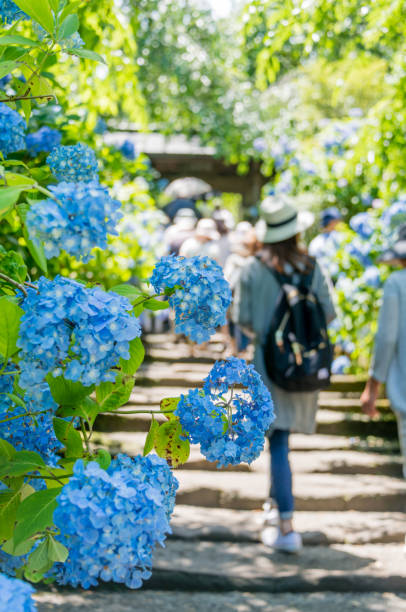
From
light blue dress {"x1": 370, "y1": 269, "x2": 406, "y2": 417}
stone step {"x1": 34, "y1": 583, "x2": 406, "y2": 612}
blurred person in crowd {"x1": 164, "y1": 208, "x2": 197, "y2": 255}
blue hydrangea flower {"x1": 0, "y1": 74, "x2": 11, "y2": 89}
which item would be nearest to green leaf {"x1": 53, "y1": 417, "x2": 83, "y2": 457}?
blue hydrangea flower {"x1": 0, "y1": 74, "x2": 11, "y2": 89}

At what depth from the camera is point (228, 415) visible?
141 centimetres

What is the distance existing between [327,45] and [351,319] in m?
2.82

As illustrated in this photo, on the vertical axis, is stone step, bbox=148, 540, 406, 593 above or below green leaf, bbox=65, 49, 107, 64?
below

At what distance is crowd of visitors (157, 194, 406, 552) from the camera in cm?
378

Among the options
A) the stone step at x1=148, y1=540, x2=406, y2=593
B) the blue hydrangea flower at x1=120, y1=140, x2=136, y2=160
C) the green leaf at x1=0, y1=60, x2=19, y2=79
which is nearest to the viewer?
the green leaf at x1=0, y1=60, x2=19, y2=79

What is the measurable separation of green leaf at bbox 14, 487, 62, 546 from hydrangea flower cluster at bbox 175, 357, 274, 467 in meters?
0.29

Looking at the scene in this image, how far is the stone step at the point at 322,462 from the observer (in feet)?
17.0

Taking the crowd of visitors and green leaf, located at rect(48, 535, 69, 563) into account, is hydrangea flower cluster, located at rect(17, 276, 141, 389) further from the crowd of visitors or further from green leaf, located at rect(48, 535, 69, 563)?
the crowd of visitors

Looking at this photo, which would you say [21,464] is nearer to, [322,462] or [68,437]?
[68,437]

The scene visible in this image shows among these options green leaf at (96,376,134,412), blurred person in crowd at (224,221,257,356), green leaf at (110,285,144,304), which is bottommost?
Answer: blurred person in crowd at (224,221,257,356)

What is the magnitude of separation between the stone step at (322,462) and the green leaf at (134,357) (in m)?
3.84

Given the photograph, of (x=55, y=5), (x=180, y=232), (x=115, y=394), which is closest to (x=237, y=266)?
(x=180, y=232)

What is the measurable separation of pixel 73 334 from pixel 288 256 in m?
2.93

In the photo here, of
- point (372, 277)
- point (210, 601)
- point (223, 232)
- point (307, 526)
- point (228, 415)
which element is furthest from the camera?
point (223, 232)
